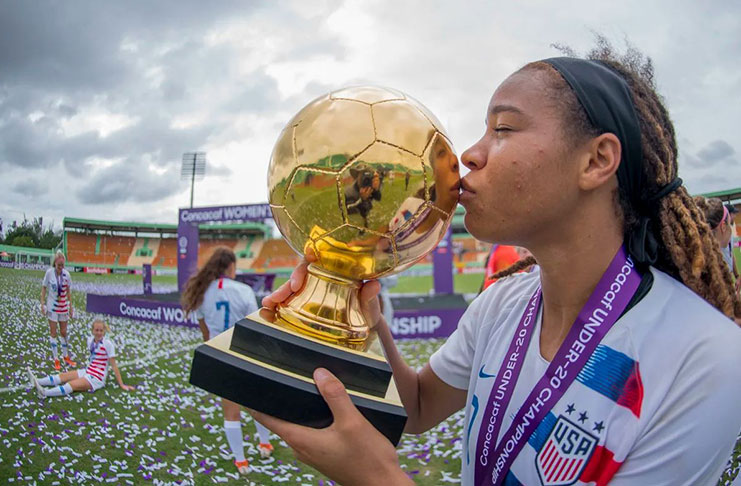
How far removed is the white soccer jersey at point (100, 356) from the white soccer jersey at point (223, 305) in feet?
5.28

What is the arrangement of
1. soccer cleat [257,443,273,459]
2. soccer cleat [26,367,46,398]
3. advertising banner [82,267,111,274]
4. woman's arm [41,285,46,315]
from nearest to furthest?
soccer cleat [26,367,46,398] → woman's arm [41,285,46,315] → advertising banner [82,267,111,274] → soccer cleat [257,443,273,459]

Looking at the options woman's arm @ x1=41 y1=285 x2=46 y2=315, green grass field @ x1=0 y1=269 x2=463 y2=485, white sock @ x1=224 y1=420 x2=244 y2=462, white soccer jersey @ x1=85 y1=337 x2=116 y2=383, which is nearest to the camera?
green grass field @ x1=0 y1=269 x2=463 y2=485

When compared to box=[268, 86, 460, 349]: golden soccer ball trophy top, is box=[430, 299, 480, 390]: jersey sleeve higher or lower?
lower

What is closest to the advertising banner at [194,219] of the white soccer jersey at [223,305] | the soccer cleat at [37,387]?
the white soccer jersey at [223,305]

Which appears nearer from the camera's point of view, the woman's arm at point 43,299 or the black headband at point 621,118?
the black headband at point 621,118

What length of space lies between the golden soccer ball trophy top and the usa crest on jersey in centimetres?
50

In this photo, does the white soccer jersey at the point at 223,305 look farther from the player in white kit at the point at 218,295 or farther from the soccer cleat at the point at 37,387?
the soccer cleat at the point at 37,387

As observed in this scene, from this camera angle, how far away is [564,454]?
40.1 inches

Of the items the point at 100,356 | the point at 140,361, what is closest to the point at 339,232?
→ the point at 100,356

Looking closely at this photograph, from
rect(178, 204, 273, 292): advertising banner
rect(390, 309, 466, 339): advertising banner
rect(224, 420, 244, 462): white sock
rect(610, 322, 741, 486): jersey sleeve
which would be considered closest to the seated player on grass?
rect(224, 420, 244, 462): white sock

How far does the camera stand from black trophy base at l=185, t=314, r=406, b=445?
968 millimetres

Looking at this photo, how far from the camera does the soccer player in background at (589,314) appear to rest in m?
0.93

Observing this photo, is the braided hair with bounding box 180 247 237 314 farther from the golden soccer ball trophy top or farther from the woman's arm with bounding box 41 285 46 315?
the golden soccer ball trophy top

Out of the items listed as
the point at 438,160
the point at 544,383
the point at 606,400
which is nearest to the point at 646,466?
the point at 606,400
